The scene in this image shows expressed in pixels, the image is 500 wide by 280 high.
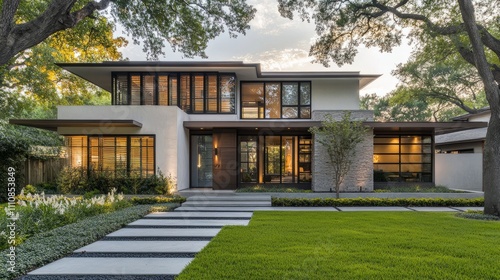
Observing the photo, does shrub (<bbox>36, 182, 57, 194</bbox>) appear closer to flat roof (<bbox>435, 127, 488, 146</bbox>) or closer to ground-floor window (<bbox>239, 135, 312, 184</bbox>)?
ground-floor window (<bbox>239, 135, 312, 184</bbox>)

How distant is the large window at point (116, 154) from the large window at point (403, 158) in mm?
10684

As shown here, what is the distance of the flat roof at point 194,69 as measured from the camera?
13.9m

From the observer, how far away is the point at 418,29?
10.9 metres

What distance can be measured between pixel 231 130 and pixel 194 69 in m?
3.46

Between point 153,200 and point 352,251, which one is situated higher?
point 352,251

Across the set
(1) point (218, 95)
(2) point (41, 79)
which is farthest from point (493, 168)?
(2) point (41, 79)

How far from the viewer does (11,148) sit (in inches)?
467

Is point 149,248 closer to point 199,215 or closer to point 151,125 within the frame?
point 199,215

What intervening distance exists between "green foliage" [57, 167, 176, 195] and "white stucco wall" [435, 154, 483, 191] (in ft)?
51.8

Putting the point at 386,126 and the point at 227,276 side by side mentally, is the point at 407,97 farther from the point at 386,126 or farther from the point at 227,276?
the point at 227,276

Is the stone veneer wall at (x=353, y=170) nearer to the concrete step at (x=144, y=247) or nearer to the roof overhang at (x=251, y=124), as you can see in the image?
the roof overhang at (x=251, y=124)

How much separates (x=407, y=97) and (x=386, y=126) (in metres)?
8.42

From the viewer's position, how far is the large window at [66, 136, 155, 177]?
1251cm

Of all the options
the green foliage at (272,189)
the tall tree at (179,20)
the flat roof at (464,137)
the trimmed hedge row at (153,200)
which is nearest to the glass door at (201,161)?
the green foliage at (272,189)
